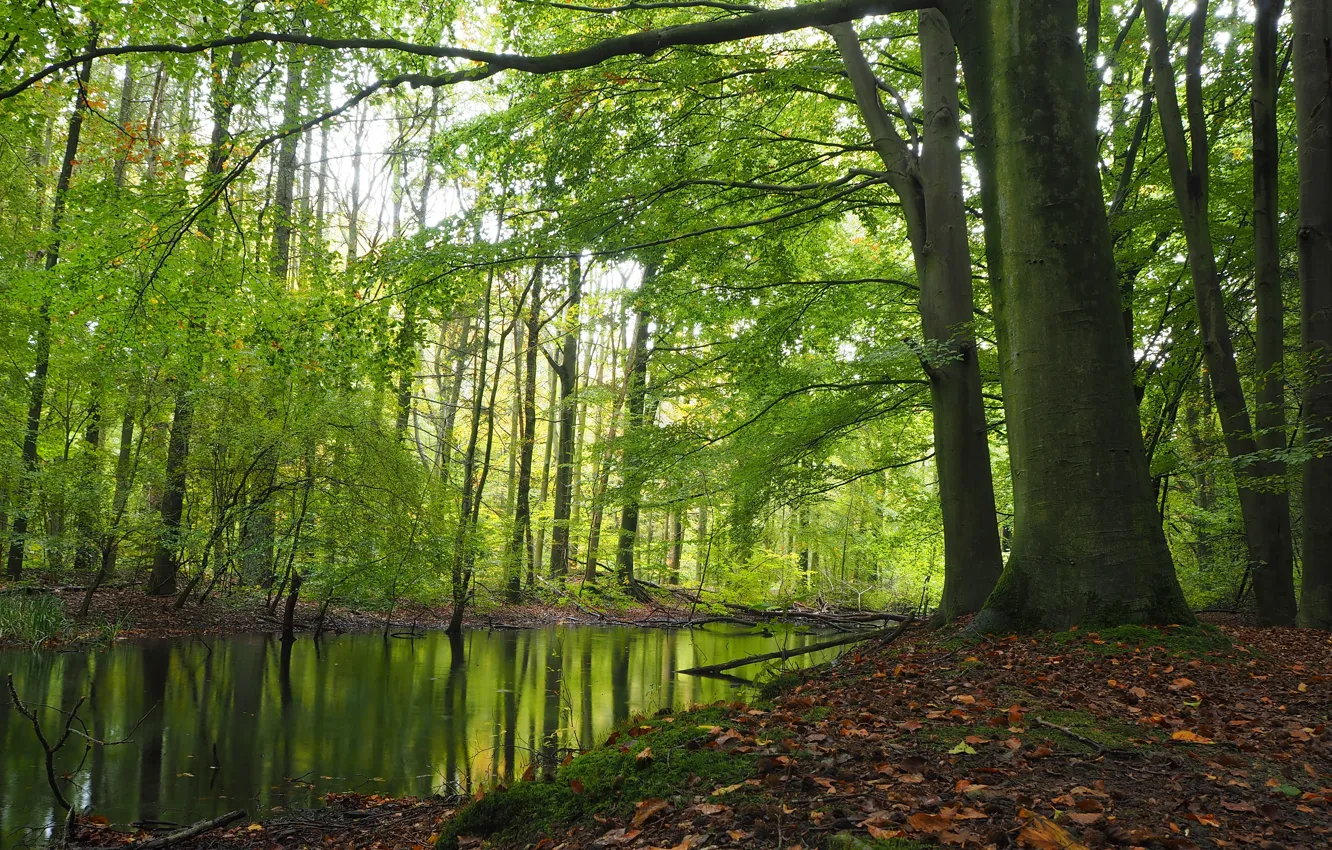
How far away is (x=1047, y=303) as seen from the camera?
16.2 feet

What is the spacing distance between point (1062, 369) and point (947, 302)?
2.83 meters

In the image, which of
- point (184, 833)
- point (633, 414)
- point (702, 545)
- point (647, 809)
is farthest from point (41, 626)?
point (702, 545)

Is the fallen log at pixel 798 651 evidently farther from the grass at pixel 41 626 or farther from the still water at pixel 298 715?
the grass at pixel 41 626

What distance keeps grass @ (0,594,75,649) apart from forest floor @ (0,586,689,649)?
0.04 metres

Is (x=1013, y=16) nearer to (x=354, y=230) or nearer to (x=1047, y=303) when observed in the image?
(x=1047, y=303)

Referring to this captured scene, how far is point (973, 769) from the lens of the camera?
2529 mm

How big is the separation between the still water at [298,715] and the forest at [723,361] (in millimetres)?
93

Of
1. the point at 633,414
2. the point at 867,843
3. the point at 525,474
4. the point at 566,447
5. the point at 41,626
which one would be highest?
the point at 633,414

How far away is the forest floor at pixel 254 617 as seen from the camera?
11133mm

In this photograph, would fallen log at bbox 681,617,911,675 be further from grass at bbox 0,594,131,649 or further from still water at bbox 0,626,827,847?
grass at bbox 0,594,131,649

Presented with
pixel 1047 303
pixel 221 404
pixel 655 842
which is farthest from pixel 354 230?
pixel 655 842

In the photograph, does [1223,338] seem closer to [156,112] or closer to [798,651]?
[798,651]

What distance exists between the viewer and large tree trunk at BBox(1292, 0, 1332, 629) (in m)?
6.78

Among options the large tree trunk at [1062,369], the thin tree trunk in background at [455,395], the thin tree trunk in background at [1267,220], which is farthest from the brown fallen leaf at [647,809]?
the thin tree trunk in background at [455,395]
